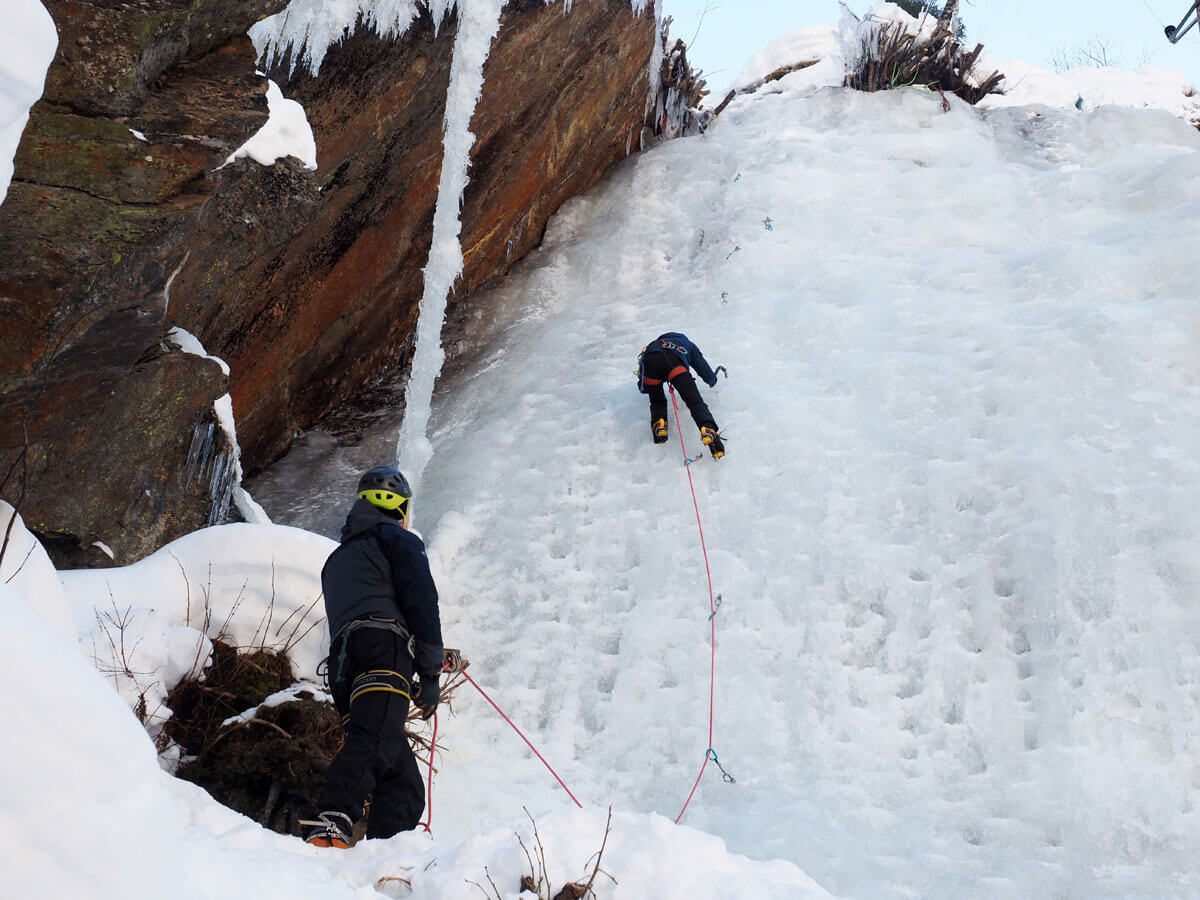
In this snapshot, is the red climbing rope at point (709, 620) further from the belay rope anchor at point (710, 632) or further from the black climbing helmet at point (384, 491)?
the black climbing helmet at point (384, 491)

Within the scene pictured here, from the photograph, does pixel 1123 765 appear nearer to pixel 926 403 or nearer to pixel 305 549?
pixel 926 403

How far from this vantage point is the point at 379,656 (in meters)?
3.84

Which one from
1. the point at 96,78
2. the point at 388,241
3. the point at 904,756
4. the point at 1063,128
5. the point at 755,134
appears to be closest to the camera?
the point at 96,78

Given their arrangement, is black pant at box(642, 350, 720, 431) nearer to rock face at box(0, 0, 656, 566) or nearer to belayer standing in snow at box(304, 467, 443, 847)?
rock face at box(0, 0, 656, 566)

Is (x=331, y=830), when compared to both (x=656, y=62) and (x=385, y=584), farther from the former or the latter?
(x=656, y=62)

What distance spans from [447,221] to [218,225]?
2784 mm

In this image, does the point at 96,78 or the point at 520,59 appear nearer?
the point at 96,78

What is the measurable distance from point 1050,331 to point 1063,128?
4.51 m

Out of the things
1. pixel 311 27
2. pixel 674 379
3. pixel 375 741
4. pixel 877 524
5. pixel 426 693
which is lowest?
pixel 375 741

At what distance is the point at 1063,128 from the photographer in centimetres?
1016

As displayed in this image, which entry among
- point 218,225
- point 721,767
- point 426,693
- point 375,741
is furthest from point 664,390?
point 375,741

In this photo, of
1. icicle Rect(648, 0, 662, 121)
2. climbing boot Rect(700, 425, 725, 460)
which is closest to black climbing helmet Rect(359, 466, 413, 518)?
climbing boot Rect(700, 425, 725, 460)

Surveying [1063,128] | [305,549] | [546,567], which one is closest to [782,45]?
[1063,128]

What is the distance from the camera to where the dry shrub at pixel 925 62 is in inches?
425
